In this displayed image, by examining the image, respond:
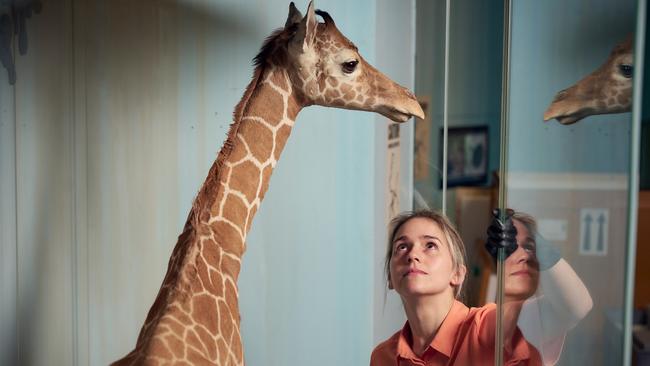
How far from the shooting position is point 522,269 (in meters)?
1.00

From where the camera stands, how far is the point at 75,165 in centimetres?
123

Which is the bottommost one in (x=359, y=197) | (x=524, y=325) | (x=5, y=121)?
(x=524, y=325)

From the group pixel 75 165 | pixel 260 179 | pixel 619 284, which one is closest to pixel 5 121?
pixel 75 165

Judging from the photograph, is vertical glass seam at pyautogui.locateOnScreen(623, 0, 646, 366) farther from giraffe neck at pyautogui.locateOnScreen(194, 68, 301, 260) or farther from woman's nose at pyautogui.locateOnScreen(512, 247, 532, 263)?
giraffe neck at pyautogui.locateOnScreen(194, 68, 301, 260)

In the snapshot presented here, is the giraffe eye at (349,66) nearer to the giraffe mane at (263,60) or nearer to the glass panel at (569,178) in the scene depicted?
the giraffe mane at (263,60)

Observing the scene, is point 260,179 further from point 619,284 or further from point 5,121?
point 619,284

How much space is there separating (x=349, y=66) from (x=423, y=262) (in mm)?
268

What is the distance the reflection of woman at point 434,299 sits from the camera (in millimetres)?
1150

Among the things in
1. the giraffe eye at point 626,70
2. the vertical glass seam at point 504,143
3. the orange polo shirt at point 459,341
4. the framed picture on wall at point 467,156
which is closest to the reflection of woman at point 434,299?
the orange polo shirt at point 459,341

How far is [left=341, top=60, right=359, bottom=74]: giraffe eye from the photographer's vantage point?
1.17 meters

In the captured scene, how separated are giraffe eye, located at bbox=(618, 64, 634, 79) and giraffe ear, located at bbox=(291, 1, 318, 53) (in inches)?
15.4

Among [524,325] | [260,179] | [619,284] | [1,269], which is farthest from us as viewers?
[1,269]

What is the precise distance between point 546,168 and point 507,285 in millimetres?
140

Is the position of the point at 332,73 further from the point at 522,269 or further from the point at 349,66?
the point at 522,269
